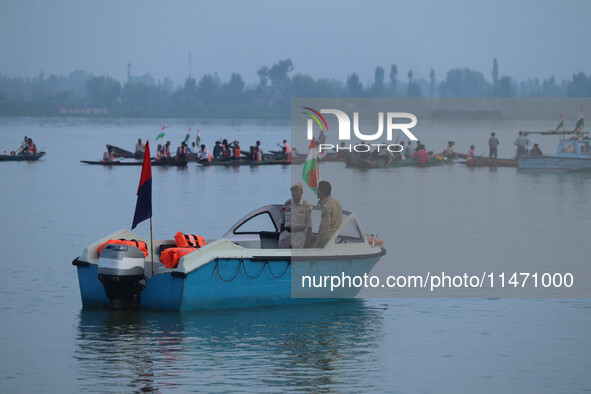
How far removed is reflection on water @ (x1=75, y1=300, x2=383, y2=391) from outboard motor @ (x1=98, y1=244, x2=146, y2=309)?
1.15ft

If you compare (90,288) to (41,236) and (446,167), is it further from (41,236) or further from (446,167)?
(446,167)

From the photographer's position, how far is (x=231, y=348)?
59.5ft

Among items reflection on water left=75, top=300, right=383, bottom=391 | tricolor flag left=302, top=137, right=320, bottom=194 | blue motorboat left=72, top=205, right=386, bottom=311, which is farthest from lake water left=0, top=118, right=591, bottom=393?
tricolor flag left=302, top=137, right=320, bottom=194

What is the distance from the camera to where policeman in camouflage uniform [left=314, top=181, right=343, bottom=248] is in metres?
20.8

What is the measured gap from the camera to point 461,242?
34.6 meters

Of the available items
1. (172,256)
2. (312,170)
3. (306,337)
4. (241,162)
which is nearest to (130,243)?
(172,256)

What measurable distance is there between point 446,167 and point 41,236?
47077 mm

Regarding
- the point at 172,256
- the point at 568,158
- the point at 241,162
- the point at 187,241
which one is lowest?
the point at 172,256

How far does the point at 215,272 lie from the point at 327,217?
254 cm

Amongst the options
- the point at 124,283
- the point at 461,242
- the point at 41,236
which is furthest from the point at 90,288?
the point at 461,242

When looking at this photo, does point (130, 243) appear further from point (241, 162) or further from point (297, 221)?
point (241, 162)

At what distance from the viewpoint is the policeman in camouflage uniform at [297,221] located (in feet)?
68.0

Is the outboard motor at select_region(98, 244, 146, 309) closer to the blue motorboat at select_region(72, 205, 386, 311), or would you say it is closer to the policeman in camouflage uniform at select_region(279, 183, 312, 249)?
the blue motorboat at select_region(72, 205, 386, 311)

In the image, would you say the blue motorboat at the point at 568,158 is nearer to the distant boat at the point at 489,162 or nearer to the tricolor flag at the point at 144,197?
the distant boat at the point at 489,162
